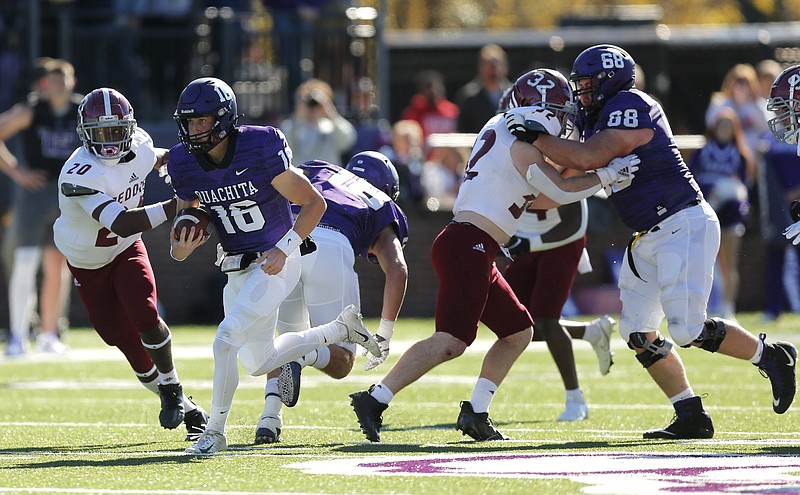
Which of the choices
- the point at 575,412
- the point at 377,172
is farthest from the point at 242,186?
the point at 575,412

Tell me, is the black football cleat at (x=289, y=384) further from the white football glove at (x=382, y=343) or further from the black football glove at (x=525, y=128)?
the black football glove at (x=525, y=128)

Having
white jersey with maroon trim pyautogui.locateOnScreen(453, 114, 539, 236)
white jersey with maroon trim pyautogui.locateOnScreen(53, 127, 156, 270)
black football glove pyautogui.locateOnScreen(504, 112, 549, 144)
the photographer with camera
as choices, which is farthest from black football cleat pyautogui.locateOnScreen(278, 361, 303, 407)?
the photographer with camera

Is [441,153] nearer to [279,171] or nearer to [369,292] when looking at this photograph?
[369,292]

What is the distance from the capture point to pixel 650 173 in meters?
7.64

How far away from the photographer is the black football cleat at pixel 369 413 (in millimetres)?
7402

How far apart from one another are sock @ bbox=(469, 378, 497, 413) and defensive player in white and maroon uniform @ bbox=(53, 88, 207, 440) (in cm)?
141

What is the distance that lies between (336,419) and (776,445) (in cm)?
255

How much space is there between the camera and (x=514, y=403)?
954 cm

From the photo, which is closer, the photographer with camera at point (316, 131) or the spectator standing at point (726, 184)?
the photographer with camera at point (316, 131)

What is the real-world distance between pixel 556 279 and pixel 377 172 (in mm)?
1242

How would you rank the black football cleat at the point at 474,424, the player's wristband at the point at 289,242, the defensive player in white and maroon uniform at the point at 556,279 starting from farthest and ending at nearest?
the defensive player in white and maroon uniform at the point at 556,279 → the black football cleat at the point at 474,424 → the player's wristband at the point at 289,242

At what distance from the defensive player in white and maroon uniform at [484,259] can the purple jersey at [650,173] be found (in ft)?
0.52

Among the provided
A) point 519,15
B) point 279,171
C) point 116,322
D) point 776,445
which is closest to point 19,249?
point 116,322

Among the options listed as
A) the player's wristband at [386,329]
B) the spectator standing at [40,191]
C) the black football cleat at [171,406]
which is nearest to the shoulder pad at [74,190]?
the black football cleat at [171,406]
